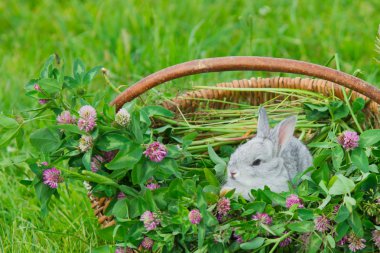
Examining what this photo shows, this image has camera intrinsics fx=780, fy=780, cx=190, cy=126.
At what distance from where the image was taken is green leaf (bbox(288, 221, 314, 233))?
2.70 meters

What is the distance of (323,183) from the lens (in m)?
2.79

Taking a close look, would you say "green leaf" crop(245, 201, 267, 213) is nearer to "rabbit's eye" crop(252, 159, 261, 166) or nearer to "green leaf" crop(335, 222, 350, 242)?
"green leaf" crop(335, 222, 350, 242)

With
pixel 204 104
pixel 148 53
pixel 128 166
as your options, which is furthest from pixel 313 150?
pixel 148 53

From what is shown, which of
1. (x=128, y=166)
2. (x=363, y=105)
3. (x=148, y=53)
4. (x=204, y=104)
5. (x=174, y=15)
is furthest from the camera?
(x=174, y=15)

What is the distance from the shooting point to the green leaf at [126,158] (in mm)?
2762

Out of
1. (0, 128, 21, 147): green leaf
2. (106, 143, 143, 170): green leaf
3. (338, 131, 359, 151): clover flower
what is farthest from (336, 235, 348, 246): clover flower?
(0, 128, 21, 147): green leaf

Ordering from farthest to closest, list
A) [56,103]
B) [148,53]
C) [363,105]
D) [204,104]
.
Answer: [148,53] → [204,104] → [363,105] → [56,103]

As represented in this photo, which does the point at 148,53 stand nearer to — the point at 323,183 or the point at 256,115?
the point at 256,115

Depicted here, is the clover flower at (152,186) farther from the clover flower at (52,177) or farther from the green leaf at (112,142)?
the clover flower at (52,177)

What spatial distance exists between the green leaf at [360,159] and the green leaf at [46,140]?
43.2 inches

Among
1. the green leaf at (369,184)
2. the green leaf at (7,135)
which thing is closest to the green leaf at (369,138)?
the green leaf at (369,184)

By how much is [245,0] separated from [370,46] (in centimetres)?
108

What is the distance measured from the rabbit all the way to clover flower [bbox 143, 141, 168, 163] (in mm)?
370

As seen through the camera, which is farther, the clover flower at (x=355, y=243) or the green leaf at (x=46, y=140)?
the green leaf at (x=46, y=140)
